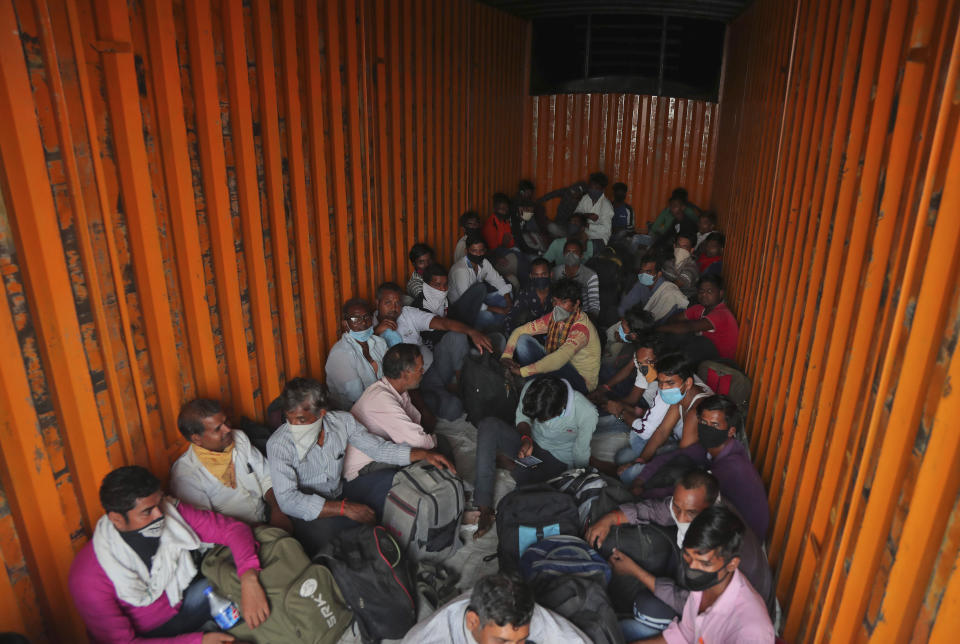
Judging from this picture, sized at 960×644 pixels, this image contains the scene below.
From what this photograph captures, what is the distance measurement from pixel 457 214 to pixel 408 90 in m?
1.99

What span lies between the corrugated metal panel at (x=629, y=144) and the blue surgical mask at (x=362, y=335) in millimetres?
6618

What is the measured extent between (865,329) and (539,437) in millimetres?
2269

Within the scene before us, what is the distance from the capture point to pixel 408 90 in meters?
6.04

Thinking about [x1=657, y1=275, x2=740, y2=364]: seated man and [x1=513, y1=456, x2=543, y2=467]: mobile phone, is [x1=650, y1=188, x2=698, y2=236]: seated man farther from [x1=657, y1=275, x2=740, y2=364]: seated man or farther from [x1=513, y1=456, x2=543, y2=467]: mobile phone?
[x1=513, y1=456, x2=543, y2=467]: mobile phone

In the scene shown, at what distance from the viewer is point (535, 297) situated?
602cm

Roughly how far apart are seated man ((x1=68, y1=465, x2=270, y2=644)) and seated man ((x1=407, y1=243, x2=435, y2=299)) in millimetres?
3139

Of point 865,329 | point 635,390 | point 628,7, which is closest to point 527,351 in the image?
point 635,390

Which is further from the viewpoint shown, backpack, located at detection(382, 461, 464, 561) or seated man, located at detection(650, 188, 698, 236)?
seated man, located at detection(650, 188, 698, 236)

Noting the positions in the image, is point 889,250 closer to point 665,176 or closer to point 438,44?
point 438,44

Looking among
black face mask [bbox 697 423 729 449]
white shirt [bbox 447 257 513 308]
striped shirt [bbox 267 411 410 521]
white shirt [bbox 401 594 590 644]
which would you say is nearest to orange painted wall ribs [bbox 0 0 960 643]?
black face mask [bbox 697 423 729 449]

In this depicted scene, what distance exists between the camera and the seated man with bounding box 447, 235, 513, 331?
6211 mm

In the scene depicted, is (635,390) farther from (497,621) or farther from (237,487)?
(237,487)

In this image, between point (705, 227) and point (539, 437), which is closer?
point (539, 437)

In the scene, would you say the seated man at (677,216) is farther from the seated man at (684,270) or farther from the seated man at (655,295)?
the seated man at (655,295)
